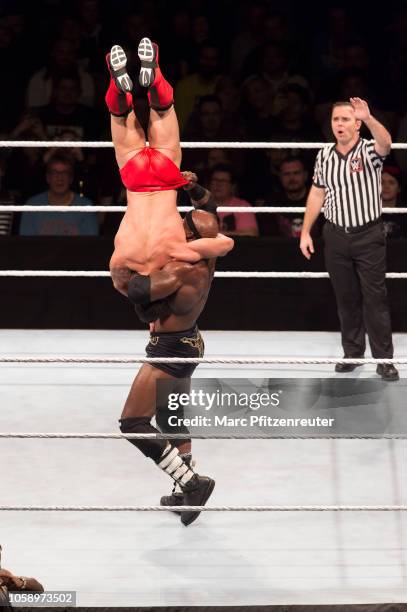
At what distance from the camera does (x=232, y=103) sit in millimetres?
6176

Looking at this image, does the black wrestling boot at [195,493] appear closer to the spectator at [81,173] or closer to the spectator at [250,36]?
the spectator at [81,173]

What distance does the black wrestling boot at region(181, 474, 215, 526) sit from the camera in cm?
333

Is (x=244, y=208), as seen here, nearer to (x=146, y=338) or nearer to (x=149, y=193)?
(x=146, y=338)

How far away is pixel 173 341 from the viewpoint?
11.2ft

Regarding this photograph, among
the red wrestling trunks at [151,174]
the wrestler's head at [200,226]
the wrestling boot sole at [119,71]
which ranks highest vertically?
the wrestling boot sole at [119,71]

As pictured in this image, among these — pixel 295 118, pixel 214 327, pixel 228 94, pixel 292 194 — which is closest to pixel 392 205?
pixel 292 194

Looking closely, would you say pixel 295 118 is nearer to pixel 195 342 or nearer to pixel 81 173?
pixel 81 173

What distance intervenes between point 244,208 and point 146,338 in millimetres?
816

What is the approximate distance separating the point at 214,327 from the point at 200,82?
1.78 metres

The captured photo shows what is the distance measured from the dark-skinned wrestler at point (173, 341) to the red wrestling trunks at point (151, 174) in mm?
110

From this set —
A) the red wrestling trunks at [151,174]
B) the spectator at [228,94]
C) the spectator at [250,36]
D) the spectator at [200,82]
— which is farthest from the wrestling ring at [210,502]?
the spectator at [250,36]

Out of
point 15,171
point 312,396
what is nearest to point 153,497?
point 312,396

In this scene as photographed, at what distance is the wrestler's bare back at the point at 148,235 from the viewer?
3299 millimetres

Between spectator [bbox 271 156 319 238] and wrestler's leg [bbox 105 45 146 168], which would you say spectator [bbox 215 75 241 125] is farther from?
wrestler's leg [bbox 105 45 146 168]
